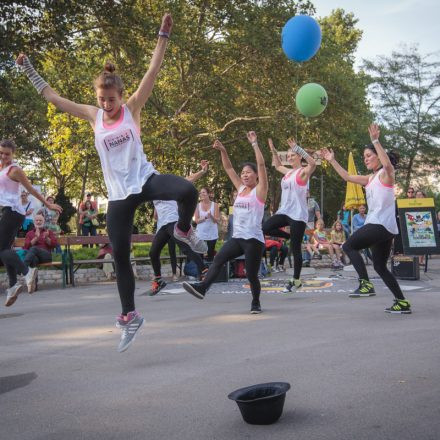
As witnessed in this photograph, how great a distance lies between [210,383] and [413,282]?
9020 mm

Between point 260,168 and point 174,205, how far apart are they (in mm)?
2942

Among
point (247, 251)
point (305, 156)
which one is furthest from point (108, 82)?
point (305, 156)

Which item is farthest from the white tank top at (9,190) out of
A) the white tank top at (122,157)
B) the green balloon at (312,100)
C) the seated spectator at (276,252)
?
the seated spectator at (276,252)

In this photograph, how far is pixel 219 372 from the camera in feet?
16.7

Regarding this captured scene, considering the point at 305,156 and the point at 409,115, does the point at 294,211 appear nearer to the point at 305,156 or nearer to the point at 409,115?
the point at 305,156

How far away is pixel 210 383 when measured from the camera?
4738 millimetres

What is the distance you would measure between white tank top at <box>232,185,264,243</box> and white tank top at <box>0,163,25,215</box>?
9.33ft

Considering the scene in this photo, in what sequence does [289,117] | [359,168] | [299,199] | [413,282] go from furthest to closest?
[359,168], [289,117], [413,282], [299,199]

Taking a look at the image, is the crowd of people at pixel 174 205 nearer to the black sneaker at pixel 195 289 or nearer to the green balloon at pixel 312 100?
the black sneaker at pixel 195 289

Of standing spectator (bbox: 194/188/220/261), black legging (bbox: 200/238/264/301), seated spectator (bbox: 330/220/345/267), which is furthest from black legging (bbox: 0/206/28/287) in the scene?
seated spectator (bbox: 330/220/345/267)

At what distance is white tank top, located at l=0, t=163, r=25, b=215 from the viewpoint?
7352 mm

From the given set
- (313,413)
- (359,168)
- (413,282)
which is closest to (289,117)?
(413,282)

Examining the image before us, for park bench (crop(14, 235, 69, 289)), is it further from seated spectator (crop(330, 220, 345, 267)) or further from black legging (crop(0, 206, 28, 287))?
seated spectator (crop(330, 220, 345, 267))

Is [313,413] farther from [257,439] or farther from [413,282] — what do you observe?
[413,282]
